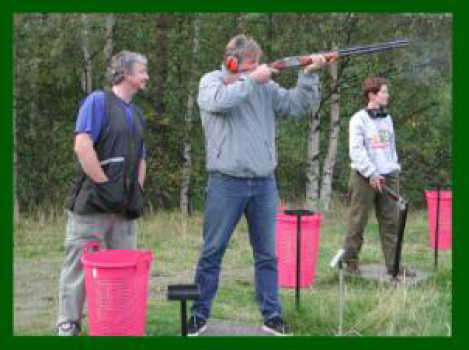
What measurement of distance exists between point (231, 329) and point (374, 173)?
2.15m

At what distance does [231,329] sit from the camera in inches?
180

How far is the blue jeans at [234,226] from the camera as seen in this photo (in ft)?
14.3

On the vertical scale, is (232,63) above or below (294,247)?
above

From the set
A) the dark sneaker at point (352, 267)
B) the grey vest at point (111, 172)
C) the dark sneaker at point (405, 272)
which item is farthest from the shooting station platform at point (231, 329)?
the dark sneaker at point (405, 272)

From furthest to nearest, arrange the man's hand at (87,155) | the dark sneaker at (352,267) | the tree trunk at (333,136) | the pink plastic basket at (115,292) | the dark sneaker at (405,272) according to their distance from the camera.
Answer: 1. the tree trunk at (333,136)
2. the dark sneaker at (352,267)
3. the dark sneaker at (405,272)
4. the man's hand at (87,155)
5. the pink plastic basket at (115,292)

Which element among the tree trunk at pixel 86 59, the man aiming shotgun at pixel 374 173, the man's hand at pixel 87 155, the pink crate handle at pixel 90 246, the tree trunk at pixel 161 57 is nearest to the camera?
the man's hand at pixel 87 155

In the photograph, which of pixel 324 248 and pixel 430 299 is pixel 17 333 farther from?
pixel 324 248

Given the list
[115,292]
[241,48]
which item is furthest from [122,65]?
[115,292]

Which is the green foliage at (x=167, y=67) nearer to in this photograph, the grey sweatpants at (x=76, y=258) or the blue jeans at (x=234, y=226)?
the grey sweatpants at (x=76, y=258)

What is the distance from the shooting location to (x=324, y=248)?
25.4ft

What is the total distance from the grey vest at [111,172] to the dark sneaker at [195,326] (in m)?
0.80

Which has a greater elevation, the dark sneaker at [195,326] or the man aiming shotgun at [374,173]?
the man aiming shotgun at [374,173]

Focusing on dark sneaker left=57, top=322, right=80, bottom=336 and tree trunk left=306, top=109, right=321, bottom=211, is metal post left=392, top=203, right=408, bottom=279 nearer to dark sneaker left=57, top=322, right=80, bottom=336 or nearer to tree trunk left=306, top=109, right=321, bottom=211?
dark sneaker left=57, top=322, right=80, bottom=336

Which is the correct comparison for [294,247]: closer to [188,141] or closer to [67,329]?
[67,329]
